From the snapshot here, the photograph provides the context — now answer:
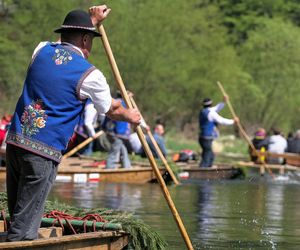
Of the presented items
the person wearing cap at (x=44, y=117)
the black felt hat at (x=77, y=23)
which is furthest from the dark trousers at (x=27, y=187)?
A: the black felt hat at (x=77, y=23)

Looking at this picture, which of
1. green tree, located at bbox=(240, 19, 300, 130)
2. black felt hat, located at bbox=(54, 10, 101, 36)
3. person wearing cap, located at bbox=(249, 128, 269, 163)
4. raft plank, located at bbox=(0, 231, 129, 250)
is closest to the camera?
raft plank, located at bbox=(0, 231, 129, 250)

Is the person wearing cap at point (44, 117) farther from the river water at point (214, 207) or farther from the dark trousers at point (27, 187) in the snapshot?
the river water at point (214, 207)

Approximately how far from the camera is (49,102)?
8.62 meters

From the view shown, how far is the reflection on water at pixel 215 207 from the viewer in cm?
1311

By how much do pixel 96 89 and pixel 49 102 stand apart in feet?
1.21

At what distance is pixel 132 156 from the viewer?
26.4m


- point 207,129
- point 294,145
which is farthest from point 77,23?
point 294,145

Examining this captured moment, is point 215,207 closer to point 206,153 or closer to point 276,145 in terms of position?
point 206,153

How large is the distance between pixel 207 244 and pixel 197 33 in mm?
37278

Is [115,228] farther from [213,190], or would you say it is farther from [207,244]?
[213,190]

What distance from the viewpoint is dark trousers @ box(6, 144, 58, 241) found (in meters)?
8.64

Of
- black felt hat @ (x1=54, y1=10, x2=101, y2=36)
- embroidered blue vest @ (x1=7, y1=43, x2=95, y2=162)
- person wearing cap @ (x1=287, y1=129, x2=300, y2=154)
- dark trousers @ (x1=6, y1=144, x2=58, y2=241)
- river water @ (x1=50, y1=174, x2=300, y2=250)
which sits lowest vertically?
river water @ (x1=50, y1=174, x2=300, y2=250)

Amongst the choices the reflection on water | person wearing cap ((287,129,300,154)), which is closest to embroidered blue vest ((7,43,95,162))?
the reflection on water

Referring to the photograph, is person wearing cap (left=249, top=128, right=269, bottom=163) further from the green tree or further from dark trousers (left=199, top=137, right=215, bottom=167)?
the green tree
